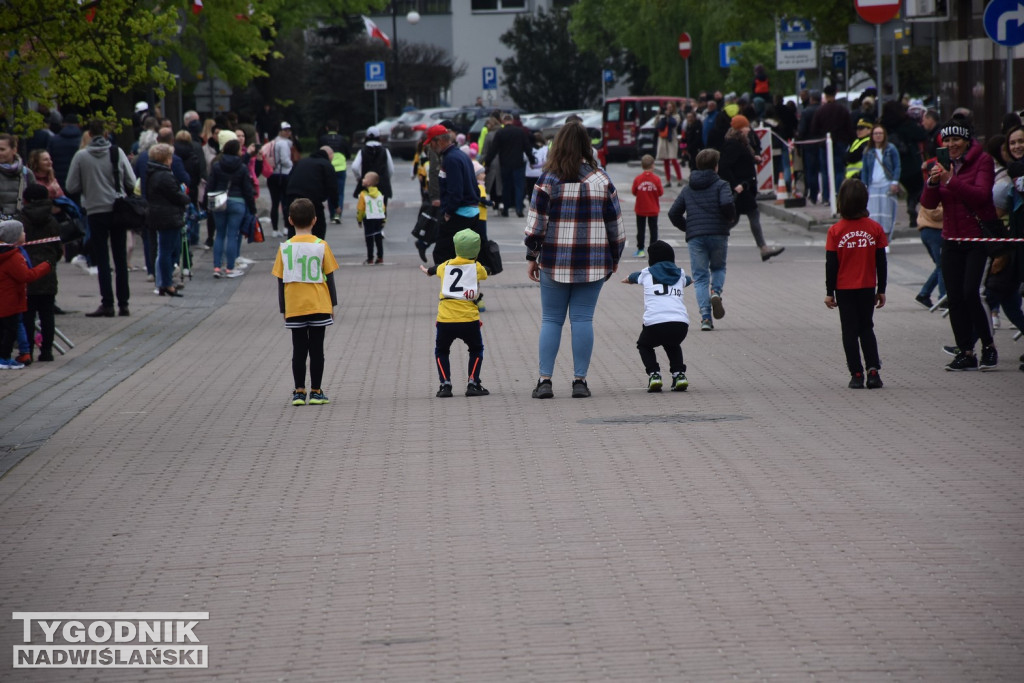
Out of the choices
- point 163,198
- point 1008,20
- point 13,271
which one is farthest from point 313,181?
point 1008,20

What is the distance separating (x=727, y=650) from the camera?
5.09 m

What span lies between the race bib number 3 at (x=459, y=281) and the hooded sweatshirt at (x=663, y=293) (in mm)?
1180

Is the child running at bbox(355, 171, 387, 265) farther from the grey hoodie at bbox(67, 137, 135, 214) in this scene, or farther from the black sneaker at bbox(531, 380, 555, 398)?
the black sneaker at bbox(531, 380, 555, 398)

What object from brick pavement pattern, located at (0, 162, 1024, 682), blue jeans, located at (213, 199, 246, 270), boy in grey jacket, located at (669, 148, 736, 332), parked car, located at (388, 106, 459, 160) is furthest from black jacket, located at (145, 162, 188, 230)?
parked car, located at (388, 106, 459, 160)

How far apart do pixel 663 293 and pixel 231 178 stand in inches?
433

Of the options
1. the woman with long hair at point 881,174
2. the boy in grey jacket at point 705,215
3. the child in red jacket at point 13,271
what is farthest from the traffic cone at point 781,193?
the child in red jacket at point 13,271

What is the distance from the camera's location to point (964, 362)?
11828 millimetres

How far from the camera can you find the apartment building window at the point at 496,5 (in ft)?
279

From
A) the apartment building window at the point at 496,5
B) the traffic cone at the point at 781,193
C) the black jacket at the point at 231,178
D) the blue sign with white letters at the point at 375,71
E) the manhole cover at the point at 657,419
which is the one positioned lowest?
the manhole cover at the point at 657,419

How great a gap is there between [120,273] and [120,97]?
10.0 meters

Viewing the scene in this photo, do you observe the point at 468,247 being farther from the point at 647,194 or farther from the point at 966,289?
the point at 647,194

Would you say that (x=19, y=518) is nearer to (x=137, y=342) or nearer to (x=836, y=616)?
(x=836, y=616)

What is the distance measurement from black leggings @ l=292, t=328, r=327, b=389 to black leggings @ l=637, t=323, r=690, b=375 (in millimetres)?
2280

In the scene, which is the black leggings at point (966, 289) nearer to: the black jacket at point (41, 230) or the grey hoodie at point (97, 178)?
the black jacket at point (41, 230)
